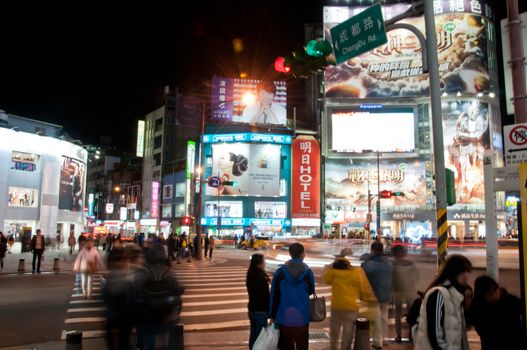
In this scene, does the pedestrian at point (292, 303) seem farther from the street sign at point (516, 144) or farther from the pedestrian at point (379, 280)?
the street sign at point (516, 144)

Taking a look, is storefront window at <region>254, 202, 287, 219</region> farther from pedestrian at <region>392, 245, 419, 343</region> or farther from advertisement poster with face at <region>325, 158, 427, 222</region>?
pedestrian at <region>392, 245, 419, 343</region>

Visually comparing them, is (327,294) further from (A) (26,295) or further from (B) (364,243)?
(A) (26,295)

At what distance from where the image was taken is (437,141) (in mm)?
8492

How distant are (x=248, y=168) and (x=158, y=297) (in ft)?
214

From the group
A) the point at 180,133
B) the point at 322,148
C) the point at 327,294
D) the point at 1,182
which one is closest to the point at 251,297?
the point at 327,294

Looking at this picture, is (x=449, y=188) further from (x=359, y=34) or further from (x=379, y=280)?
(x=359, y=34)

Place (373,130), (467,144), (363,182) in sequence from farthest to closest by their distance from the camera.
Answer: (363,182) → (373,130) → (467,144)

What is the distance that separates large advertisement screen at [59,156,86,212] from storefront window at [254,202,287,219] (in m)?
28.4

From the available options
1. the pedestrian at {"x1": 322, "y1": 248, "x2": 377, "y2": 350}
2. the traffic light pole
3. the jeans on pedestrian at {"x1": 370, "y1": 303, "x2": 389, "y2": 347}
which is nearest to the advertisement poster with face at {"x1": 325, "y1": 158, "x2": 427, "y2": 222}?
the jeans on pedestrian at {"x1": 370, "y1": 303, "x2": 389, "y2": 347}

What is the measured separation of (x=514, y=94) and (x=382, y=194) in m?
36.2

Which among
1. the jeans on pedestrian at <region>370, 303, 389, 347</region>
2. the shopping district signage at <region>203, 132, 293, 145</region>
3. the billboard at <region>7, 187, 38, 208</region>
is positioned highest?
the shopping district signage at <region>203, 132, 293, 145</region>

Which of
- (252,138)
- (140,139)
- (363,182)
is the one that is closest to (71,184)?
(252,138)

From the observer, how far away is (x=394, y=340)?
30.8ft

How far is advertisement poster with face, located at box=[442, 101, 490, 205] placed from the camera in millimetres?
66500
